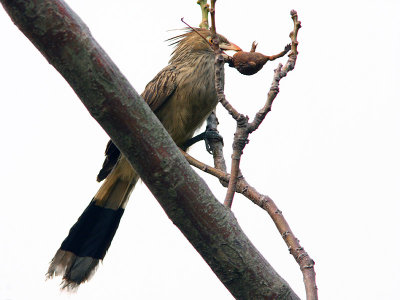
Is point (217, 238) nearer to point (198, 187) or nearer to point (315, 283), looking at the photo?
point (198, 187)

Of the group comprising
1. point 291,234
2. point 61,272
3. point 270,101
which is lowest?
point 61,272

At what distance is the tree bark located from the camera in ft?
5.01

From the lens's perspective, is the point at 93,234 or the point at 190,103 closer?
the point at 93,234

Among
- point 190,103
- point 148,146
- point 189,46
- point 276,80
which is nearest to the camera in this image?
point 148,146

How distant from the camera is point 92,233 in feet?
10.3

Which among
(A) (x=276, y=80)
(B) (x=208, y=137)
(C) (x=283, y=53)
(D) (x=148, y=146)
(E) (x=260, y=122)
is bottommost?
(D) (x=148, y=146)

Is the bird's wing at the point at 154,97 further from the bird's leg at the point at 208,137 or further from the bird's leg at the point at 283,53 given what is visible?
the bird's leg at the point at 283,53

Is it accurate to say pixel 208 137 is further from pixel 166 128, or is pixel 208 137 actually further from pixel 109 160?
pixel 109 160

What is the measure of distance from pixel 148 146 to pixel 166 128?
1.79 m

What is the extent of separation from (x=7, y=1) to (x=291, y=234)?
1287mm

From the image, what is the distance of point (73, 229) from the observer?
3.10 m

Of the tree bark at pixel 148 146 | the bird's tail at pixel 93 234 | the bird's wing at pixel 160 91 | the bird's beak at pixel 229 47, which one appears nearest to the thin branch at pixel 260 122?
the tree bark at pixel 148 146

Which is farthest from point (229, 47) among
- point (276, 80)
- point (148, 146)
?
point (148, 146)

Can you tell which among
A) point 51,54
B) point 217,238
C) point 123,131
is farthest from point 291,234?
point 51,54
